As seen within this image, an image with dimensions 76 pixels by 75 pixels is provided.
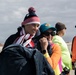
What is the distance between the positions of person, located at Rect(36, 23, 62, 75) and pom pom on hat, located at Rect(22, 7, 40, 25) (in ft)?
0.55

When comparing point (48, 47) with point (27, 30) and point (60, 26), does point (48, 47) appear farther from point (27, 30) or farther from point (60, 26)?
point (60, 26)

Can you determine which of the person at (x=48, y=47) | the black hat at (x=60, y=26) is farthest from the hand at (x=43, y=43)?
the black hat at (x=60, y=26)

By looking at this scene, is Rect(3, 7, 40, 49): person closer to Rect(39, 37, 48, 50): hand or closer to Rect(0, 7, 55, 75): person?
Rect(39, 37, 48, 50): hand

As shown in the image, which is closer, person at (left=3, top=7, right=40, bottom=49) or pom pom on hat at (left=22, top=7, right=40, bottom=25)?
person at (left=3, top=7, right=40, bottom=49)

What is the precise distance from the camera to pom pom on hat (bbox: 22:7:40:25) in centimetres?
515

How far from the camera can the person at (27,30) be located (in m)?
4.92

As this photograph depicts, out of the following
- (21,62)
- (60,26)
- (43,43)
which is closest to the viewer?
(21,62)

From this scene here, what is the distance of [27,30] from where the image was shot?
5.07 meters

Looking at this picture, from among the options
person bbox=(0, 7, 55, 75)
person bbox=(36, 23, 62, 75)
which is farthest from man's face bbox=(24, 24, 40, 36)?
person bbox=(0, 7, 55, 75)

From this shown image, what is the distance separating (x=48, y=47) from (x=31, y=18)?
1.67 feet

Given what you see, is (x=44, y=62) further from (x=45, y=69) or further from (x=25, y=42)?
(x=25, y=42)

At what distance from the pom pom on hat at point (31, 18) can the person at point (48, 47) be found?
0.17 meters

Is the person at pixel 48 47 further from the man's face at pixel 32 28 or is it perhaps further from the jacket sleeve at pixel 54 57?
the man's face at pixel 32 28

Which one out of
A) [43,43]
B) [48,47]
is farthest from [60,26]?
[43,43]
